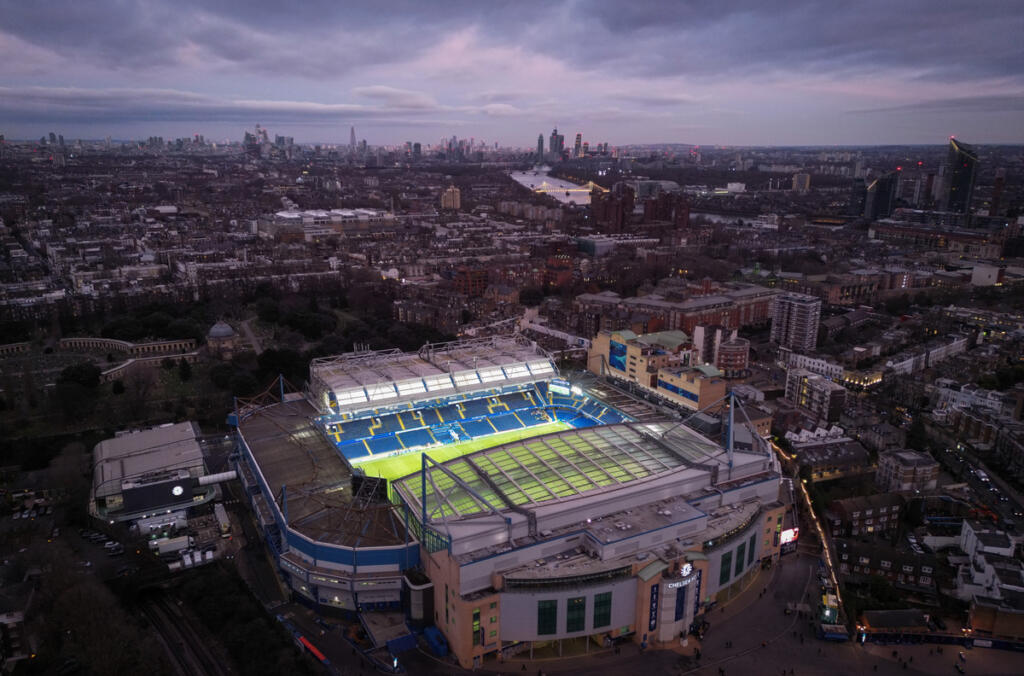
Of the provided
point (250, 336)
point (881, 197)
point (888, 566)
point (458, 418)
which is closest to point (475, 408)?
point (458, 418)

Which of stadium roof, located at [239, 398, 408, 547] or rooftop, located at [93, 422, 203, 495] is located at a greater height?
stadium roof, located at [239, 398, 408, 547]

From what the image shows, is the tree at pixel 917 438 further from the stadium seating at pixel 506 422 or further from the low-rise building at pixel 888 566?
the stadium seating at pixel 506 422

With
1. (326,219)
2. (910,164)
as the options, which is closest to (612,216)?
(326,219)

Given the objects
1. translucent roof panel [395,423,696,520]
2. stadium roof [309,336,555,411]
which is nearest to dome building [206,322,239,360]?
stadium roof [309,336,555,411]

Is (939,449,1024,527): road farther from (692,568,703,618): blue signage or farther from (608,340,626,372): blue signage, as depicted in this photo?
(608,340,626,372): blue signage

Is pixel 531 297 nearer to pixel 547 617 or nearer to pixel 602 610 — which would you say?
pixel 602 610
